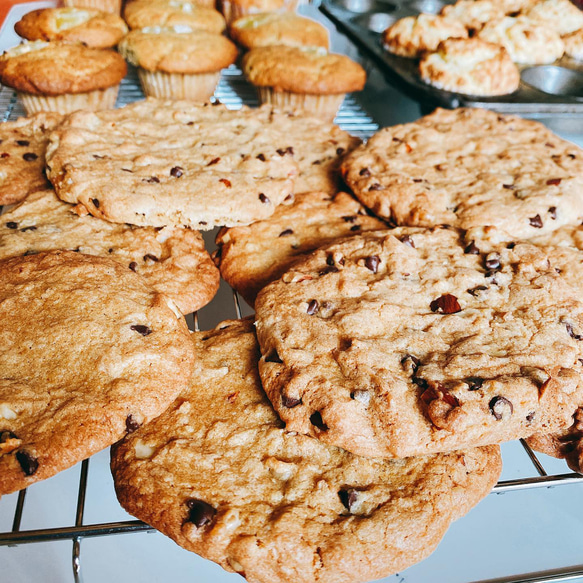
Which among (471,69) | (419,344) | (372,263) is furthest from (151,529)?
(471,69)

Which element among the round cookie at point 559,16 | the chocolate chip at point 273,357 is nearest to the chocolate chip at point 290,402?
the chocolate chip at point 273,357

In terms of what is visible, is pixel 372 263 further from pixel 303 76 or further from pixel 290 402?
pixel 303 76

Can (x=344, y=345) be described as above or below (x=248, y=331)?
above

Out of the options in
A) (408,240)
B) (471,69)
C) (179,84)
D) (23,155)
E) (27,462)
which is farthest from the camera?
(179,84)

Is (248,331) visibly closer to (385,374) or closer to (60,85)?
(385,374)

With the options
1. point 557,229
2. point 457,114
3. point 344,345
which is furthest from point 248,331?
point 457,114

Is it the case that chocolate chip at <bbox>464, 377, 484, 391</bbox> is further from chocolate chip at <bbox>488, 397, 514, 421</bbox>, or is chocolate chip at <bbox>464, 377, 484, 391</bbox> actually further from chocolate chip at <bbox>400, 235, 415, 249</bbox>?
chocolate chip at <bbox>400, 235, 415, 249</bbox>
